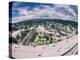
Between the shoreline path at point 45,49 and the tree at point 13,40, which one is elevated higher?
the tree at point 13,40

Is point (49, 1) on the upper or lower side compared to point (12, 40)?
upper

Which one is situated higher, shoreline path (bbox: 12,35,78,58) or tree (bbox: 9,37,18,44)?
tree (bbox: 9,37,18,44)

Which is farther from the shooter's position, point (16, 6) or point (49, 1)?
point (49, 1)

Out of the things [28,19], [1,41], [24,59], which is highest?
[28,19]

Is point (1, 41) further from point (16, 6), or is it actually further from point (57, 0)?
point (57, 0)

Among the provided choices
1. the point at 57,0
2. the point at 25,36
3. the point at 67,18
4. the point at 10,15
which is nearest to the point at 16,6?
the point at 10,15

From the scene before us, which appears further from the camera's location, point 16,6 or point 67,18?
point 67,18

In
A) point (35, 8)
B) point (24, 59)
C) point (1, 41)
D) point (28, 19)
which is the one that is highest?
point (35, 8)

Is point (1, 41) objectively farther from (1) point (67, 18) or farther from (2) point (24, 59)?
(1) point (67, 18)

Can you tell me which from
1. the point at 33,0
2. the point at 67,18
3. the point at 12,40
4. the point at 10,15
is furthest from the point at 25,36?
the point at 67,18
